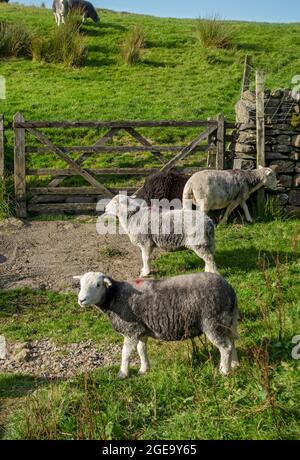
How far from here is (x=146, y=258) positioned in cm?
958

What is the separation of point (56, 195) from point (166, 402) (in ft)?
26.6

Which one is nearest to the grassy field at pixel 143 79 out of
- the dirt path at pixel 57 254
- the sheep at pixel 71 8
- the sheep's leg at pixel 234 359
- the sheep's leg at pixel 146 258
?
the sheep at pixel 71 8

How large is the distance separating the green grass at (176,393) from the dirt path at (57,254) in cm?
165

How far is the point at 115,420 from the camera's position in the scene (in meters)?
5.36

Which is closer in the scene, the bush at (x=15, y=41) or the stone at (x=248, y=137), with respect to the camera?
the stone at (x=248, y=137)

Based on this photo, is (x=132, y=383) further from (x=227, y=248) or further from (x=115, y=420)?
(x=227, y=248)

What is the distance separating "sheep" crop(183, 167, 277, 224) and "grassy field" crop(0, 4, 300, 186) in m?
2.96

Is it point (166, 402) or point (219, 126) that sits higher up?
point (219, 126)

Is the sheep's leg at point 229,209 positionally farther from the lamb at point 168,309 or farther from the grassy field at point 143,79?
the lamb at point 168,309

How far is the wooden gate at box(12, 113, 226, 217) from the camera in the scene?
1270 cm

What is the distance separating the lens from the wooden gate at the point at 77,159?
1270 cm

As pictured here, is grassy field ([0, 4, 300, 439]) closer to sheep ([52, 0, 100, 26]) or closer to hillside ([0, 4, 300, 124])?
hillside ([0, 4, 300, 124])

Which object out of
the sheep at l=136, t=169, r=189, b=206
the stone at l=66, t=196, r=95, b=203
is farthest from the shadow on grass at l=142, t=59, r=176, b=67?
the sheep at l=136, t=169, r=189, b=206
